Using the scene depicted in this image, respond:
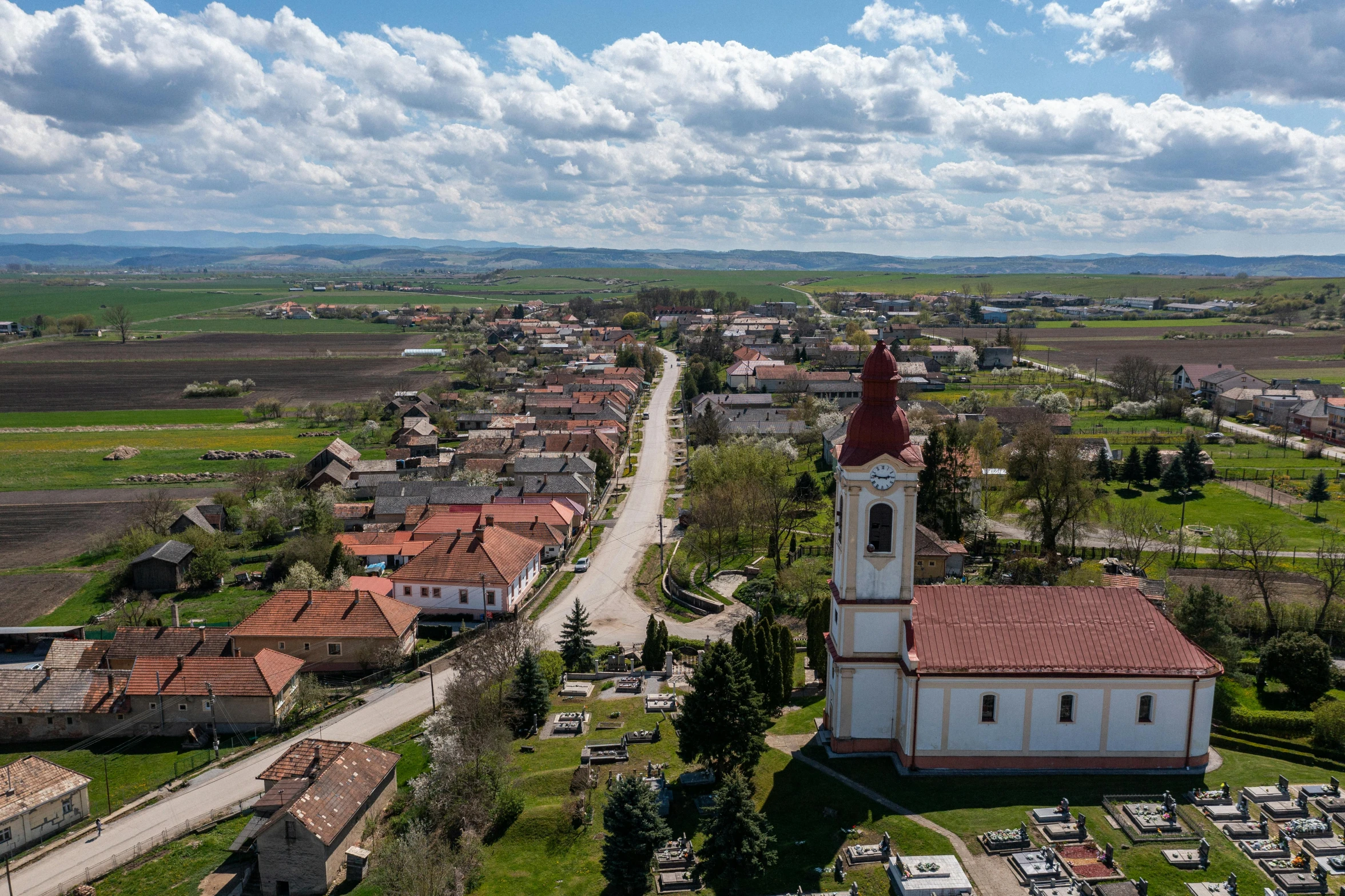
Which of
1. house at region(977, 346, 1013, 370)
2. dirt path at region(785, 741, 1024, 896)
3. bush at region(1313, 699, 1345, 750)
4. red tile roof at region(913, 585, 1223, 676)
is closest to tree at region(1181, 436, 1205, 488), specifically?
bush at region(1313, 699, 1345, 750)

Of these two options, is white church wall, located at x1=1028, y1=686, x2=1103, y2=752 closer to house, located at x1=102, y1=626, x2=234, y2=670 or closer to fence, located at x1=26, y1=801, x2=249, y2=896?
fence, located at x1=26, y1=801, x2=249, y2=896

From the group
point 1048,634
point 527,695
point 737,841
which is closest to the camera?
point 737,841

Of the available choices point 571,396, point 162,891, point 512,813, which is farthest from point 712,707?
point 571,396

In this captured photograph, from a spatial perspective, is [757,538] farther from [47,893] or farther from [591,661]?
[47,893]

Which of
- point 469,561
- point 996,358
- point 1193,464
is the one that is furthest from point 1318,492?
point 996,358

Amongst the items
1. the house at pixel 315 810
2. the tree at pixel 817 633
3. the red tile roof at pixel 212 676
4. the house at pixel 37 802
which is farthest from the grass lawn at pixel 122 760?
the tree at pixel 817 633

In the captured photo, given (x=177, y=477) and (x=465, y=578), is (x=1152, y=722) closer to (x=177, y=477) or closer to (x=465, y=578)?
(x=465, y=578)
